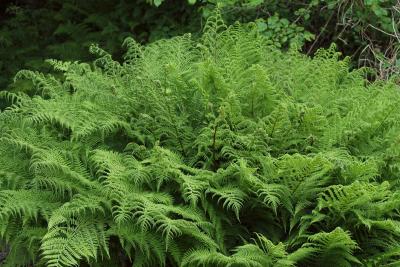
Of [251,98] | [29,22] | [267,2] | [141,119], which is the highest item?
[267,2]

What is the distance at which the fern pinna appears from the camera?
2979mm

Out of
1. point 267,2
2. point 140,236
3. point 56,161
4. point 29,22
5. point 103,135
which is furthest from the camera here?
point 29,22

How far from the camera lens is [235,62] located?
392 centimetres

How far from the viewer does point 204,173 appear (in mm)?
A: 3240

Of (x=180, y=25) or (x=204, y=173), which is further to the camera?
(x=180, y=25)

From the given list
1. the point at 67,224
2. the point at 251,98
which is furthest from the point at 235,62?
the point at 67,224

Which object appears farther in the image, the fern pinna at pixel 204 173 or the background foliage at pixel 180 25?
the background foliage at pixel 180 25

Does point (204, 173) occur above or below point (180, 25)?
below

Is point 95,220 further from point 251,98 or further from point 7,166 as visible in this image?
point 251,98

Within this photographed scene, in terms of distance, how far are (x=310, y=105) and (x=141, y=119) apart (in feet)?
3.71

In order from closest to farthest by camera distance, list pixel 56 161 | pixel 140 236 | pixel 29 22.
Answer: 1. pixel 140 236
2. pixel 56 161
3. pixel 29 22

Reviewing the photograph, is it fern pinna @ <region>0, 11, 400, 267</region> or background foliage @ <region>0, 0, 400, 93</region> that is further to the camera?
background foliage @ <region>0, 0, 400, 93</region>

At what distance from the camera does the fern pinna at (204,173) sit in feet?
9.77

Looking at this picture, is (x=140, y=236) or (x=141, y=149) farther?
(x=141, y=149)
